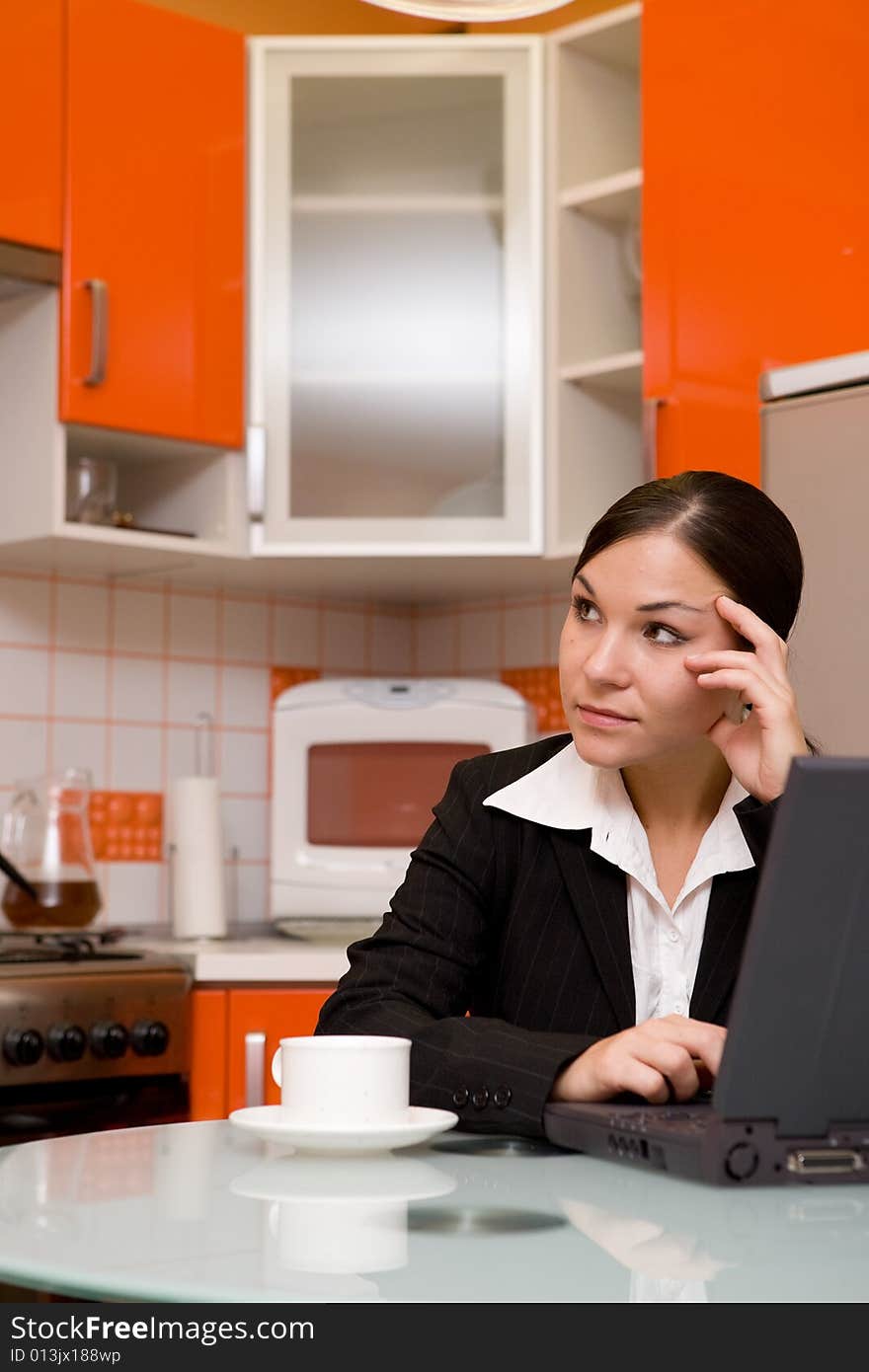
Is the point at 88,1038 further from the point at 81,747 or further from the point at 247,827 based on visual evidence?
the point at 247,827

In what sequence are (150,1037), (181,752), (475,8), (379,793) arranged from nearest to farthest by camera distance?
1. (475,8)
2. (150,1037)
3. (379,793)
4. (181,752)

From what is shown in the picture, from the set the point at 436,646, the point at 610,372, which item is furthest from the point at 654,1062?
the point at 436,646

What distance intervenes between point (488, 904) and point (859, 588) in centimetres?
79

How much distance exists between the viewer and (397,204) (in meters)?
2.92

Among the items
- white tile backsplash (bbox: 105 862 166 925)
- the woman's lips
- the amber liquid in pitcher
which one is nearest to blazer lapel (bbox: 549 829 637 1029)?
the woman's lips

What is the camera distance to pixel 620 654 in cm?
141

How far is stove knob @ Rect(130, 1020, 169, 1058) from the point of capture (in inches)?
94.0

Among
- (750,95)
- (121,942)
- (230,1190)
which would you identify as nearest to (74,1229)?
(230,1190)

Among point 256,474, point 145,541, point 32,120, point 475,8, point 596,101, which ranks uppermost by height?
point 596,101

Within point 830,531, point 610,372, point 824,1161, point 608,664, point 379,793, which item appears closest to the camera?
point 824,1161

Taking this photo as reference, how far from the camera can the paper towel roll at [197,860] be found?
2.84m

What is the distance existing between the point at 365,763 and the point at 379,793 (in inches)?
2.3

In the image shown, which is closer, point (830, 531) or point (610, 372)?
point (830, 531)
